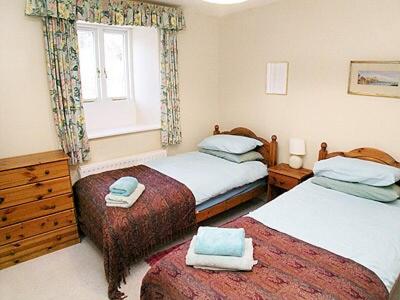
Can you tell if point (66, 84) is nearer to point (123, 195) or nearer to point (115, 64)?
point (115, 64)

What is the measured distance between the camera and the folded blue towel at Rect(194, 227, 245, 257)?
159cm

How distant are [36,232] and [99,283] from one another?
795 mm

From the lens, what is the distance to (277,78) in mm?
3414

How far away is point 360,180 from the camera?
244 cm

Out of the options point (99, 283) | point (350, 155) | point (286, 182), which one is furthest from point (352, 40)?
point (99, 283)

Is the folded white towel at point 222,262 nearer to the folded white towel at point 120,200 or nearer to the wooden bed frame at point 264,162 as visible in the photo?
the folded white towel at point 120,200

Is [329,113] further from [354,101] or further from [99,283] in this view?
[99,283]

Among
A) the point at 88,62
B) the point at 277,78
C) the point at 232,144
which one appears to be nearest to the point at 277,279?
the point at 232,144

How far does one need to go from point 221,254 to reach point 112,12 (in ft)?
8.67

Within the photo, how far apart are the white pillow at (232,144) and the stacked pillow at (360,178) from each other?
89 cm

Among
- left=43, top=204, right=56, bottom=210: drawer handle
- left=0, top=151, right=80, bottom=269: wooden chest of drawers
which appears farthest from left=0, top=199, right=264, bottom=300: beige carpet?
left=43, top=204, right=56, bottom=210: drawer handle

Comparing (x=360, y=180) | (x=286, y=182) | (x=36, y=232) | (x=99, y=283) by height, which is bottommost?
(x=99, y=283)

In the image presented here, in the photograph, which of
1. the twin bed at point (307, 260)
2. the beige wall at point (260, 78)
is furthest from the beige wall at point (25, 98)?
the twin bed at point (307, 260)

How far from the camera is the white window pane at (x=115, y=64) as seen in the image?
144 inches
